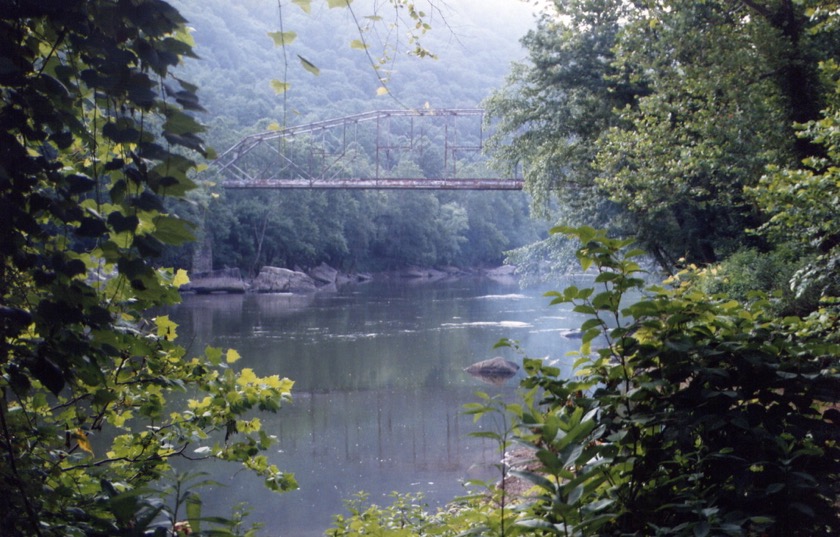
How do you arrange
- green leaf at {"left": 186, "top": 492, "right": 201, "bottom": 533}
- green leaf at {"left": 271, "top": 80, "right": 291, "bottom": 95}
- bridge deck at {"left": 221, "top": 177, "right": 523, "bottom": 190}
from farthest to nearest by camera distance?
bridge deck at {"left": 221, "top": 177, "right": 523, "bottom": 190}, green leaf at {"left": 271, "top": 80, "right": 291, "bottom": 95}, green leaf at {"left": 186, "top": 492, "right": 201, "bottom": 533}

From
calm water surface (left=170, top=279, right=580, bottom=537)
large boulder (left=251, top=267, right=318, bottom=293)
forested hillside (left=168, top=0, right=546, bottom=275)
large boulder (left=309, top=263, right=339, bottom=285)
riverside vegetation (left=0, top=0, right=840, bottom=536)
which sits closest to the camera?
riverside vegetation (left=0, top=0, right=840, bottom=536)

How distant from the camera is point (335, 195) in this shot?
46.5m

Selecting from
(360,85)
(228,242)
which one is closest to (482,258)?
(360,85)

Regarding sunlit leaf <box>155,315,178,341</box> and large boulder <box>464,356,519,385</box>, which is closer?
sunlit leaf <box>155,315,178,341</box>

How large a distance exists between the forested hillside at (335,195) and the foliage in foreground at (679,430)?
124 feet

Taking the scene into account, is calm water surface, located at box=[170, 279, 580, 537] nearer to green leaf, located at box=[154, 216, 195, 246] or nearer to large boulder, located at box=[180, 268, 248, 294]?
green leaf, located at box=[154, 216, 195, 246]

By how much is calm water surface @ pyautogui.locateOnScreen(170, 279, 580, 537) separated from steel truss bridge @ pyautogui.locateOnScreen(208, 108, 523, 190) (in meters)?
4.59

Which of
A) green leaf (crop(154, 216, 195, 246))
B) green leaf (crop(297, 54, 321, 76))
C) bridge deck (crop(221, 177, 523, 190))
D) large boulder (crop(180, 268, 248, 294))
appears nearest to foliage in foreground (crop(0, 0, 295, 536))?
green leaf (crop(154, 216, 195, 246))

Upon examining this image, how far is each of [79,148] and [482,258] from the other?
53887 mm

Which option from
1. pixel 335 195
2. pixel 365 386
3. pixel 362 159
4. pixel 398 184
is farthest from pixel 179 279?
pixel 362 159

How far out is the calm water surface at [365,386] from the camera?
9180 millimetres

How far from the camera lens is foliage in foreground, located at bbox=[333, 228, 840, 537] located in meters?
1.51

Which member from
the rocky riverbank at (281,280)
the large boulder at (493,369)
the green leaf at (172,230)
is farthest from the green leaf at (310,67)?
the rocky riverbank at (281,280)

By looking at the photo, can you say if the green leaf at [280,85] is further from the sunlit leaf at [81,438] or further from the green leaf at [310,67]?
the sunlit leaf at [81,438]
